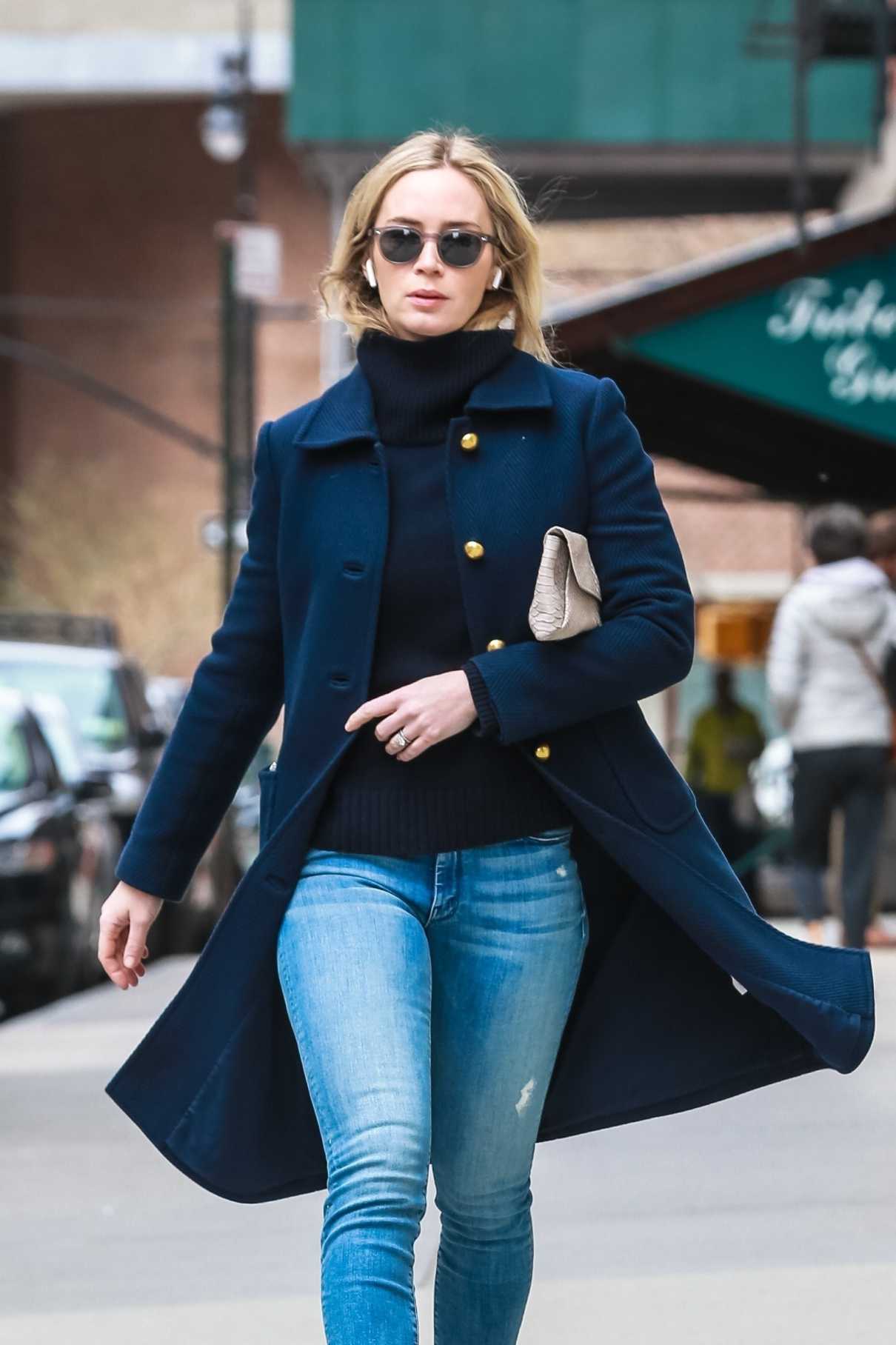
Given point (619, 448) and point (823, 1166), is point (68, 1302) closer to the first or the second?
point (823, 1166)

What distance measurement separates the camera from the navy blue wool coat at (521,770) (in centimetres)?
298

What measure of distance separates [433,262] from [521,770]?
2.27ft

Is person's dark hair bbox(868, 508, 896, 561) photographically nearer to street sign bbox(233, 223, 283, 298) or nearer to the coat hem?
street sign bbox(233, 223, 283, 298)

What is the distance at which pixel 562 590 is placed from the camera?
2.95 metres

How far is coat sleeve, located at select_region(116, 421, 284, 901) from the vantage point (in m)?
3.14

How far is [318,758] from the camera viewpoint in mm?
2982

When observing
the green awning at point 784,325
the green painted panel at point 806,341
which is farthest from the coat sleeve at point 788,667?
the green painted panel at point 806,341

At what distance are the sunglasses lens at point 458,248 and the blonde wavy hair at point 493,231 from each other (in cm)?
6

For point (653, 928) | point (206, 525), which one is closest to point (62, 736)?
point (206, 525)

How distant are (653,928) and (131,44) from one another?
4516cm

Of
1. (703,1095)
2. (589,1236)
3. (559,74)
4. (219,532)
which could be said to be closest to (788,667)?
(589,1236)

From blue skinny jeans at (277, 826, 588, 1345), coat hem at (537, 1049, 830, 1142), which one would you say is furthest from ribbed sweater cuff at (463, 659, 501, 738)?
coat hem at (537, 1049, 830, 1142)

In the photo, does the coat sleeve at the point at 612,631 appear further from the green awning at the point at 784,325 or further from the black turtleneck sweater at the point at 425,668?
the green awning at the point at 784,325

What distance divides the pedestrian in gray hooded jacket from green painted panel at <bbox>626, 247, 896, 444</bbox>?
5.34ft
